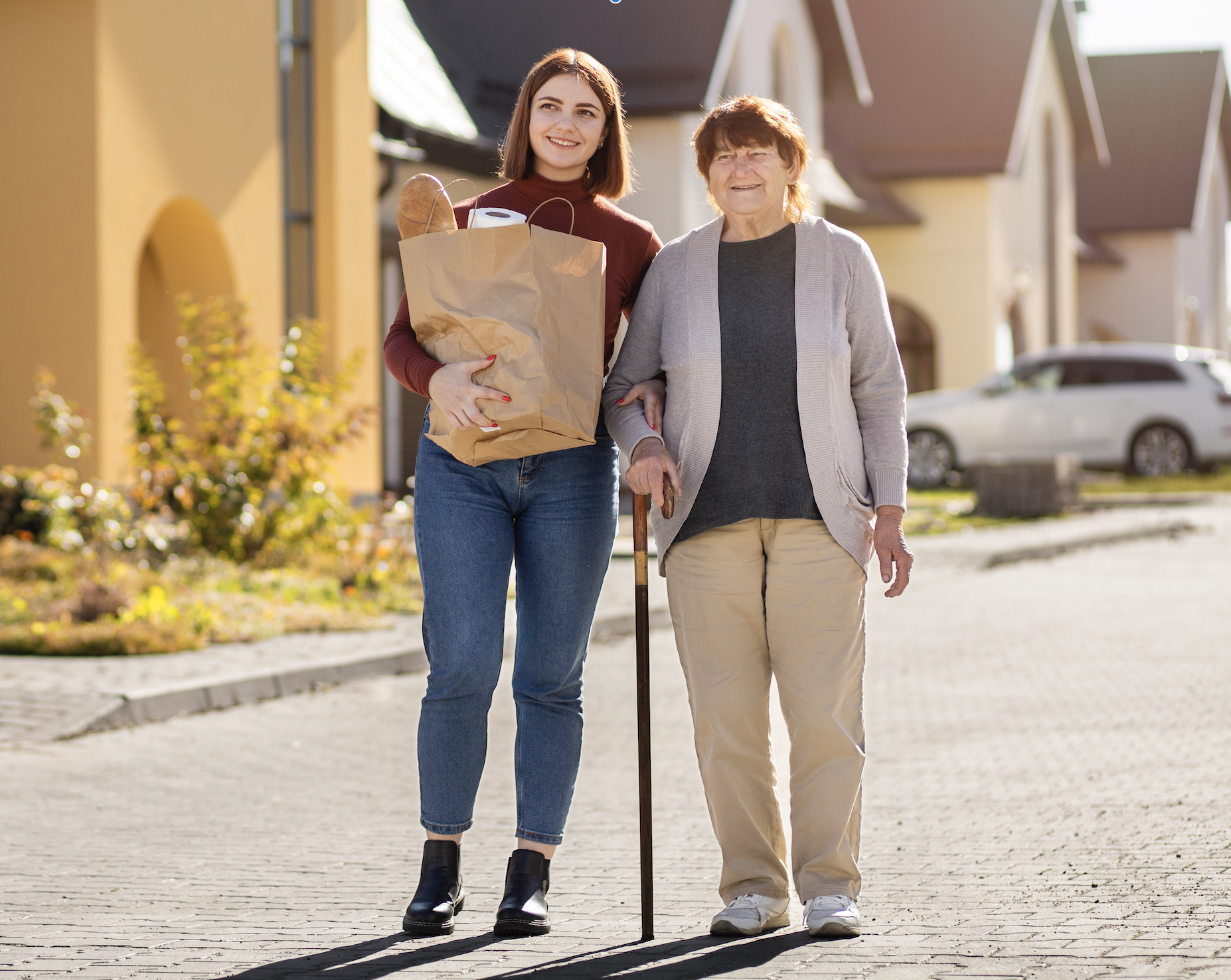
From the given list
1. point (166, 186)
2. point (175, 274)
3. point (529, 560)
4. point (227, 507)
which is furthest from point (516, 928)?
point (175, 274)

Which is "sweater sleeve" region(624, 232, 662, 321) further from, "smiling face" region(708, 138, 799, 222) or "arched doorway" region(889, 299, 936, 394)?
"arched doorway" region(889, 299, 936, 394)

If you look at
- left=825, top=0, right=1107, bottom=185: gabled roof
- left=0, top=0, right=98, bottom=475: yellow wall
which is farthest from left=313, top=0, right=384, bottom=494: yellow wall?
left=825, top=0, right=1107, bottom=185: gabled roof

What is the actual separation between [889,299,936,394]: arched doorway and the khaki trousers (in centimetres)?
2552

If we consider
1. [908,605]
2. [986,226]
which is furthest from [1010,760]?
[986,226]

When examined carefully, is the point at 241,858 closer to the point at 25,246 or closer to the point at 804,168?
the point at 804,168

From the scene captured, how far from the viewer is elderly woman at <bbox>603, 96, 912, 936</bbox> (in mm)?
3805

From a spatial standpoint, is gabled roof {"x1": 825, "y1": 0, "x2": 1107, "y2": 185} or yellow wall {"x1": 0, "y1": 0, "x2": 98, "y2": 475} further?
gabled roof {"x1": 825, "y1": 0, "x2": 1107, "y2": 185}

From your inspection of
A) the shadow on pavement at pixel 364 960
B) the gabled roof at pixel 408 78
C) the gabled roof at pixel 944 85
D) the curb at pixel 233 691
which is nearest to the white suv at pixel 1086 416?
the gabled roof at pixel 944 85

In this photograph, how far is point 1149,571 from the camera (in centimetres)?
1334

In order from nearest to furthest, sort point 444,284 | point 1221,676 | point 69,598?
point 444,284, point 1221,676, point 69,598

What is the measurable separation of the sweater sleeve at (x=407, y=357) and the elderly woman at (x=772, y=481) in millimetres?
441

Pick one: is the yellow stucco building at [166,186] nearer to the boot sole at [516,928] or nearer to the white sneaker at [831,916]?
the boot sole at [516,928]

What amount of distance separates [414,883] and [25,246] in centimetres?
851

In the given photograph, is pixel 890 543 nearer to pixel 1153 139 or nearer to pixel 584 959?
pixel 584 959
